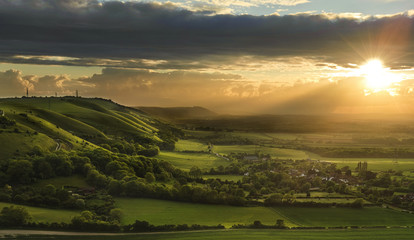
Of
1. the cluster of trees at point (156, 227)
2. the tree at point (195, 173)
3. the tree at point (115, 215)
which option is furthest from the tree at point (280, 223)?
the tree at point (195, 173)

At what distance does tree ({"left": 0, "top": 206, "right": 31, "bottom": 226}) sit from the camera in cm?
7635

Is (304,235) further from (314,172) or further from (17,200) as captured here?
(314,172)

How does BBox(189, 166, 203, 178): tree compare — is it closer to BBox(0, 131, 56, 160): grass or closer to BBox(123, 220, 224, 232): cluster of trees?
BBox(0, 131, 56, 160): grass

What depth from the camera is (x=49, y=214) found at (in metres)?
84.6

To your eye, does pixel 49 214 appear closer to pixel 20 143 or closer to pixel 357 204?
pixel 20 143

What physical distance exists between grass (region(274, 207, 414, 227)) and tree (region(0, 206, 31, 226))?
6101cm

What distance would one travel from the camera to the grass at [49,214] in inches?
3214

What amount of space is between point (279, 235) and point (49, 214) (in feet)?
165

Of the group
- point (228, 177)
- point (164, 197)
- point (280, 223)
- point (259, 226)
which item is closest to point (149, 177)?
point (164, 197)

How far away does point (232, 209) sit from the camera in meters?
104

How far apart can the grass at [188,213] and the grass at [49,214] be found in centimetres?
1192

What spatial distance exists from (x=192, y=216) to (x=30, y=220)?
1434 inches

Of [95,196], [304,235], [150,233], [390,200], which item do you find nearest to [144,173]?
[95,196]

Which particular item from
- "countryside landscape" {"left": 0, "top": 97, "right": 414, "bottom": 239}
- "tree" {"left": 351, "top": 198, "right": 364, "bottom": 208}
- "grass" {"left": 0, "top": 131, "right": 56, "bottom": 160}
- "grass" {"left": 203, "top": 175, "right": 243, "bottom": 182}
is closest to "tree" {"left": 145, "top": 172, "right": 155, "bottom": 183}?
"countryside landscape" {"left": 0, "top": 97, "right": 414, "bottom": 239}
